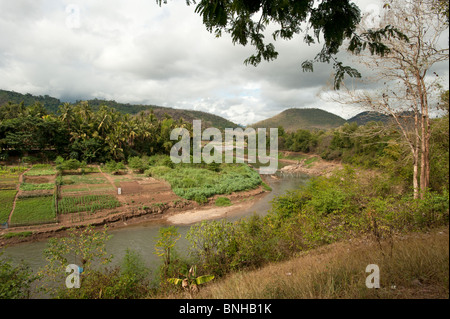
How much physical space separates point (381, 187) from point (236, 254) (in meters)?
7.40

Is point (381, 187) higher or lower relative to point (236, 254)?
higher

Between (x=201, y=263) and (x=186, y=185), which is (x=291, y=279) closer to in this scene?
(x=201, y=263)

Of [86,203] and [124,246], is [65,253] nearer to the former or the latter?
[124,246]

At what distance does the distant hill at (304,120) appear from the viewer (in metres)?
154

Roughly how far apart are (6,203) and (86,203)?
5.05m

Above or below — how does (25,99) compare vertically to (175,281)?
above

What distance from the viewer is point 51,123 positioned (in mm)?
30781

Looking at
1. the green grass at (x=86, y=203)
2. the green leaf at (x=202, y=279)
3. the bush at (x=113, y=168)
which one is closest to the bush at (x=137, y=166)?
the bush at (x=113, y=168)

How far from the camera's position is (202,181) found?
28.5 metres

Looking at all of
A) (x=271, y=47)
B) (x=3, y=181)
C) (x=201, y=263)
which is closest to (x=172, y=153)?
(x=3, y=181)

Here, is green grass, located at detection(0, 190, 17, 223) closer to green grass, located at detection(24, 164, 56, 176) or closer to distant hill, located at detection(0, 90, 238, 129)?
green grass, located at detection(24, 164, 56, 176)

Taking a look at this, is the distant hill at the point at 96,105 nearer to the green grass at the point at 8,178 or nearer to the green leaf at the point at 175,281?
the green grass at the point at 8,178

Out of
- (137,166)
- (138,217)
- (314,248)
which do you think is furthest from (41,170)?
(314,248)

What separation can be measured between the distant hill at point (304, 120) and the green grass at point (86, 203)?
444ft
